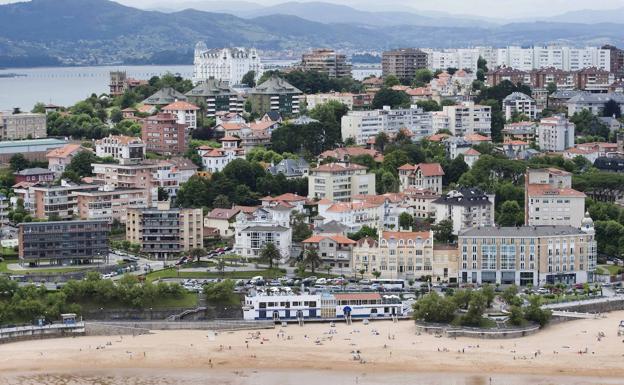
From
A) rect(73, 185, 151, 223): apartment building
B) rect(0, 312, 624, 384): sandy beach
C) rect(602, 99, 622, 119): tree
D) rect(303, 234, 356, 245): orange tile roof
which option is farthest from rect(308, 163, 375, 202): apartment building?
rect(602, 99, 622, 119): tree

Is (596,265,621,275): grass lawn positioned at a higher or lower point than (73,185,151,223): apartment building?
lower

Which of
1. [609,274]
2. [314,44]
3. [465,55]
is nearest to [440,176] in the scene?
[609,274]

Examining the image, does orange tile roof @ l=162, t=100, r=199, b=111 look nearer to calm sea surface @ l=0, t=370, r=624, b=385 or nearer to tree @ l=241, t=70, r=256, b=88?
tree @ l=241, t=70, r=256, b=88

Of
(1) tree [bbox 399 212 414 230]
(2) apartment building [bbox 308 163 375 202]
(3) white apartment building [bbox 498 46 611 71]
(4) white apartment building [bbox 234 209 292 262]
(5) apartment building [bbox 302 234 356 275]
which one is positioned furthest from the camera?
(3) white apartment building [bbox 498 46 611 71]

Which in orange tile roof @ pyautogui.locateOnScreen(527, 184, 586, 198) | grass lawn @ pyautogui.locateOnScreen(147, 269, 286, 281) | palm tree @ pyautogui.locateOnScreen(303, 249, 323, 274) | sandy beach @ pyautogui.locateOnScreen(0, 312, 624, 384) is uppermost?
orange tile roof @ pyautogui.locateOnScreen(527, 184, 586, 198)

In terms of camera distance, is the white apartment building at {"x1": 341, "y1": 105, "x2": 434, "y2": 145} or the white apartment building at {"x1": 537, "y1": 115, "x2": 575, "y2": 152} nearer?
the white apartment building at {"x1": 537, "y1": 115, "x2": 575, "y2": 152}

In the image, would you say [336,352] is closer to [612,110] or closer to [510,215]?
[510,215]

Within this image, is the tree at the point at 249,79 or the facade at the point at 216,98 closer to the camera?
the facade at the point at 216,98

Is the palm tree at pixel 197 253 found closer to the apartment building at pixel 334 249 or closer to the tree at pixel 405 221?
the apartment building at pixel 334 249

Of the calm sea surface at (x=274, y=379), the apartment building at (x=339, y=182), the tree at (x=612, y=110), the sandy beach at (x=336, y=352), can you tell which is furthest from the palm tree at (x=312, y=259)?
the tree at (x=612, y=110)
